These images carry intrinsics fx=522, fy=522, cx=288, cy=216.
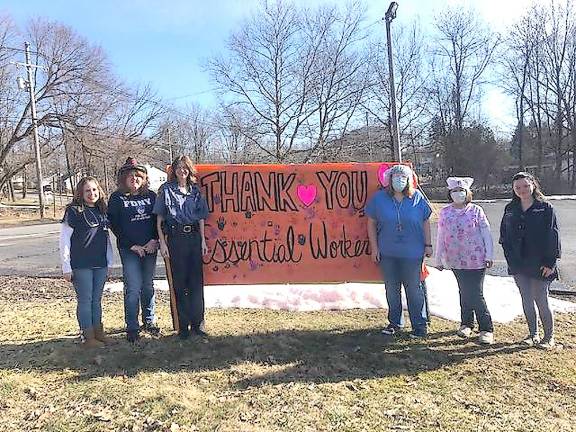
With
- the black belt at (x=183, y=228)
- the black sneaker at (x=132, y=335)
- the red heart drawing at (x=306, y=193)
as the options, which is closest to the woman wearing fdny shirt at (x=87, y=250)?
the black sneaker at (x=132, y=335)

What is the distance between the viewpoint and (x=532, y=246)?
4.74 m

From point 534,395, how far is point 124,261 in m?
3.69

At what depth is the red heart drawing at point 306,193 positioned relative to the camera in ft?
18.8

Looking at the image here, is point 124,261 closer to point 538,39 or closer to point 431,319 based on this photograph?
point 431,319

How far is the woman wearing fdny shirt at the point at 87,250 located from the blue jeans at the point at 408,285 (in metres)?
2.71

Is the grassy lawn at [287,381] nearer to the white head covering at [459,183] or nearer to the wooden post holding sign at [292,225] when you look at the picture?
the wooden post holding sign at [292,225]

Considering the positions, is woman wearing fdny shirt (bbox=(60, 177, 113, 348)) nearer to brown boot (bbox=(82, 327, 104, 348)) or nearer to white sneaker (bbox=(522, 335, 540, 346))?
brown boot (bbox=(82, 327, 104, 348))

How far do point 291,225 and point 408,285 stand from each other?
1.43m

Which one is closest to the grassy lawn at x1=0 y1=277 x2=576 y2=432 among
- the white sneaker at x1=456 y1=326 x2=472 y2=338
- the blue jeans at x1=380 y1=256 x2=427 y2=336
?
the white sneaker at x1=456 y1=326 x2=472 y2=338

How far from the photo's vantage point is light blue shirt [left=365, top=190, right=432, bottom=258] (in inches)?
196

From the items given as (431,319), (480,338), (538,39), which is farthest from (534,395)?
(538,39)

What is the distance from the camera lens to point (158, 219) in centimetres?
493

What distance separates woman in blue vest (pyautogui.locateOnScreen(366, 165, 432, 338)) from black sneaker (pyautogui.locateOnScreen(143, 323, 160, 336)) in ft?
7.70

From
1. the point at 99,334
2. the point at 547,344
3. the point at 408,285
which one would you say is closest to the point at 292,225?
the point at 408,285
